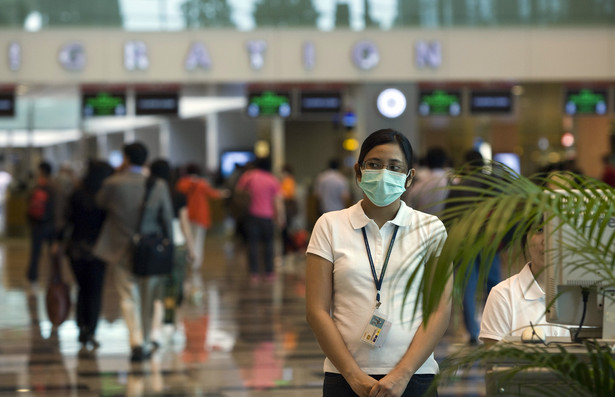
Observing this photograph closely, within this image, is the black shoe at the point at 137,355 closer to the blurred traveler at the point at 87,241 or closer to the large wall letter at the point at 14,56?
the blurred traveler at the point at 87,241

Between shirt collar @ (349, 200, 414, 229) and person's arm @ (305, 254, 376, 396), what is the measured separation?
0.55ft

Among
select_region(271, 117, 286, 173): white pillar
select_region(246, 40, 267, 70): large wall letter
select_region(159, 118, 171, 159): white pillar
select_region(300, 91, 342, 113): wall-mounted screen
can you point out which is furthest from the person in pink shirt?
select_region(159, 118, 171, 159): white pillar

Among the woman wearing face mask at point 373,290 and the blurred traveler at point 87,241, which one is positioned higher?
the woman wearing face mask at point 373,290

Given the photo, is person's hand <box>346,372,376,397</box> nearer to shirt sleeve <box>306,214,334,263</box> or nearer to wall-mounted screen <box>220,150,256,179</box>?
shirt sleeve <box>306,214,334,263</box>

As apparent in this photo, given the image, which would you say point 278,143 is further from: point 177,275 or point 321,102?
point 177,275

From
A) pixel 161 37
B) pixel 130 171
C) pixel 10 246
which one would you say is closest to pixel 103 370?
pixel 130 171

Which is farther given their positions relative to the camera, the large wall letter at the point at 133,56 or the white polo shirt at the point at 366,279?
the large wall letter at the point at 133,56

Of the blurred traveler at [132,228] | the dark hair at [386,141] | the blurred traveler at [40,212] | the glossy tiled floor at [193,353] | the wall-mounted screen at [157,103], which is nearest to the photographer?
the dark hair at [386,141]

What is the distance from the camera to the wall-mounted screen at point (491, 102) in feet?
63.9

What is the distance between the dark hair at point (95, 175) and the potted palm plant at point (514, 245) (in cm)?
693

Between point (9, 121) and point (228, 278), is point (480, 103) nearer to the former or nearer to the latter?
point (228, 278)

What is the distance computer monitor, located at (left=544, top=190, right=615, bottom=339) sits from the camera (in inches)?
104

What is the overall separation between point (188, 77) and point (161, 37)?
0.84m

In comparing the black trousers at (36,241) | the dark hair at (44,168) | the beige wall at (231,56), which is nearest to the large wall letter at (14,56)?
the beige wall at (231,56)
